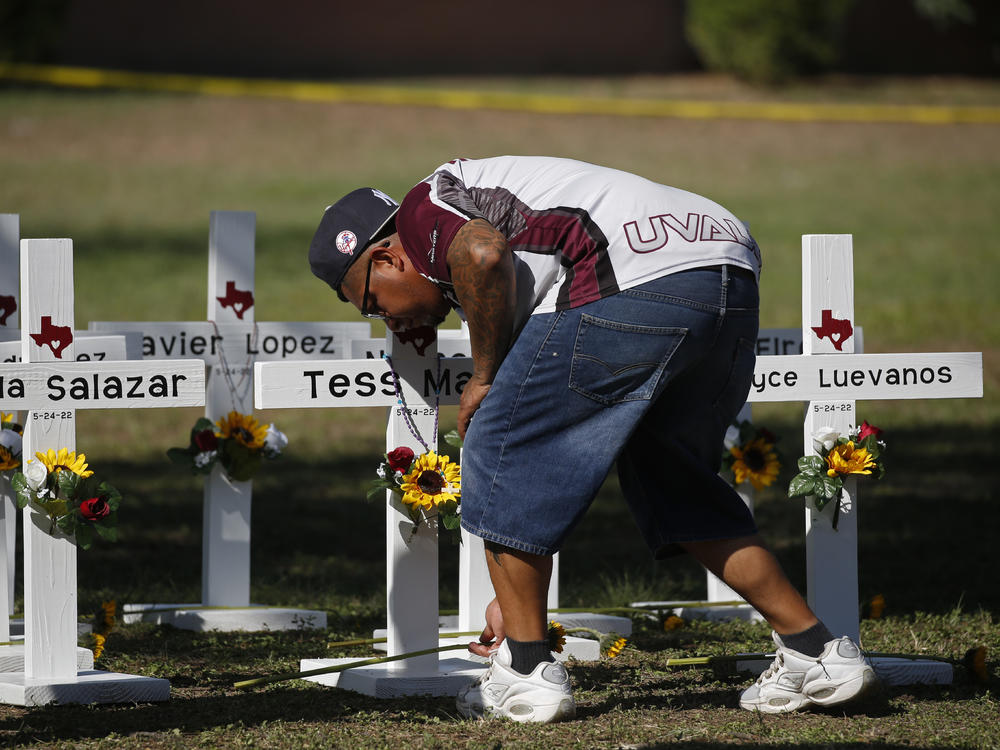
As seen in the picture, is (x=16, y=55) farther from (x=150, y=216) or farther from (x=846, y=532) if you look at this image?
(x=846, y=532)

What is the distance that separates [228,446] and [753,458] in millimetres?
1741

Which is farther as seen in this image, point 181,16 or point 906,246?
point 181,16

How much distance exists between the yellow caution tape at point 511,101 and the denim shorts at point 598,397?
61.9ft

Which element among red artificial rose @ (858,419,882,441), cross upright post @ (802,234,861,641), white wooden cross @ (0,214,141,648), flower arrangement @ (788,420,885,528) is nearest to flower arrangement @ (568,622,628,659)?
cross upright post @ (802,234,861,641)

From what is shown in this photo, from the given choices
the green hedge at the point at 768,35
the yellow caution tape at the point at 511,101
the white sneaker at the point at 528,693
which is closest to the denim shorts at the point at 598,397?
the white sneaker at the point at 528,693

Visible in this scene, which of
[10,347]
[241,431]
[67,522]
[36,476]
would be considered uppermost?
[10,347]

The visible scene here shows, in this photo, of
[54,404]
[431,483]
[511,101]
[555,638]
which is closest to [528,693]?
[555,638]

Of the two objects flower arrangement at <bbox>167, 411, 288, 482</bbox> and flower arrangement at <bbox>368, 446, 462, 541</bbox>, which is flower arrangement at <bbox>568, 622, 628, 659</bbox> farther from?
flower arrangement at <bbox>167, 411, 288, 482</bbox>

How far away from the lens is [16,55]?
75.1ft

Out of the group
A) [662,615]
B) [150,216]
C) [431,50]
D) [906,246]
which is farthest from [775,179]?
[662,615]

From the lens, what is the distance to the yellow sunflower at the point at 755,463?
448 cm

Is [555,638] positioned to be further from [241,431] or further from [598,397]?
[241,431]

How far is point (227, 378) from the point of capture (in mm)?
→ 4594

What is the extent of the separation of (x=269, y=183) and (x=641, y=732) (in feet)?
49.9
